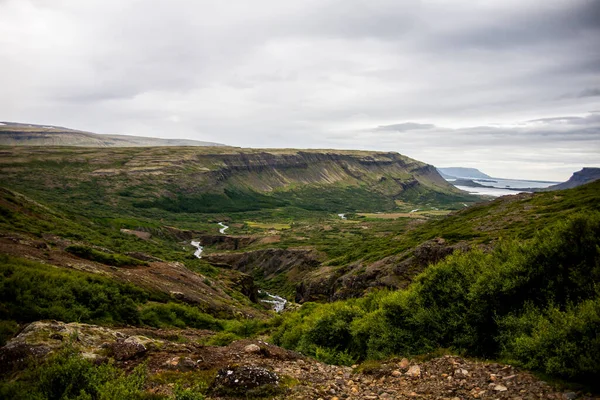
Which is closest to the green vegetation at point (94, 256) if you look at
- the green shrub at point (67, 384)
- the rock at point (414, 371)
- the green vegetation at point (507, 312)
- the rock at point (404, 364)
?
the green vegetation at point (507, 312)

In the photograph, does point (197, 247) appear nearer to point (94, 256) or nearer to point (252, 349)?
point (94, 256)

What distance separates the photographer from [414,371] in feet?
38.5

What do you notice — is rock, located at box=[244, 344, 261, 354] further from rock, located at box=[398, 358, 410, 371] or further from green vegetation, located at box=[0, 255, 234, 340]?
green vegetation, located at box=[0, 255, 234, 340]

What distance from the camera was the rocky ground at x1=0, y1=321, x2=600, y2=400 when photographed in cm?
976

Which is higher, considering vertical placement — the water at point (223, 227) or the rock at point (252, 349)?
the rock at point (252, 349)

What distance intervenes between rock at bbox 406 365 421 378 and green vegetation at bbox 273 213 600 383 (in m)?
2.25

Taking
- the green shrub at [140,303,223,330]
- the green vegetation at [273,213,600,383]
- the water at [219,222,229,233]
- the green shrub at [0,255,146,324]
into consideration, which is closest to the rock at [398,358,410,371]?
the green vegetation at [273,213,600,383]

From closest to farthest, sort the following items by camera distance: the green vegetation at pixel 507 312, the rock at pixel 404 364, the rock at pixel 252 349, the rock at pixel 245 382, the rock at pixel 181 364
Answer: the green vegetation at pixel 507 312 → the rock at pixel 245 382 → the rock at pixel 181 364 → the rock at pixel 404 364 → the rock at pixel 252 349

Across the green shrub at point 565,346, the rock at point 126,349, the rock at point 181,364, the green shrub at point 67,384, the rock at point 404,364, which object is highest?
the green shrub at point 565,346

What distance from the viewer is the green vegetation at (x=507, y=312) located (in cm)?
970

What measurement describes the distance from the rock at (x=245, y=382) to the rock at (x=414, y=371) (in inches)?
185

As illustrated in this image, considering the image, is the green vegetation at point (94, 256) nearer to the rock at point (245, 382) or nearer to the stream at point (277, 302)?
the rock at point (245, 382)

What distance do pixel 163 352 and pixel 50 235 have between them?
33.9 m

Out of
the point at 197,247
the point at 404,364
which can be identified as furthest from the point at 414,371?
the point at 197,247
